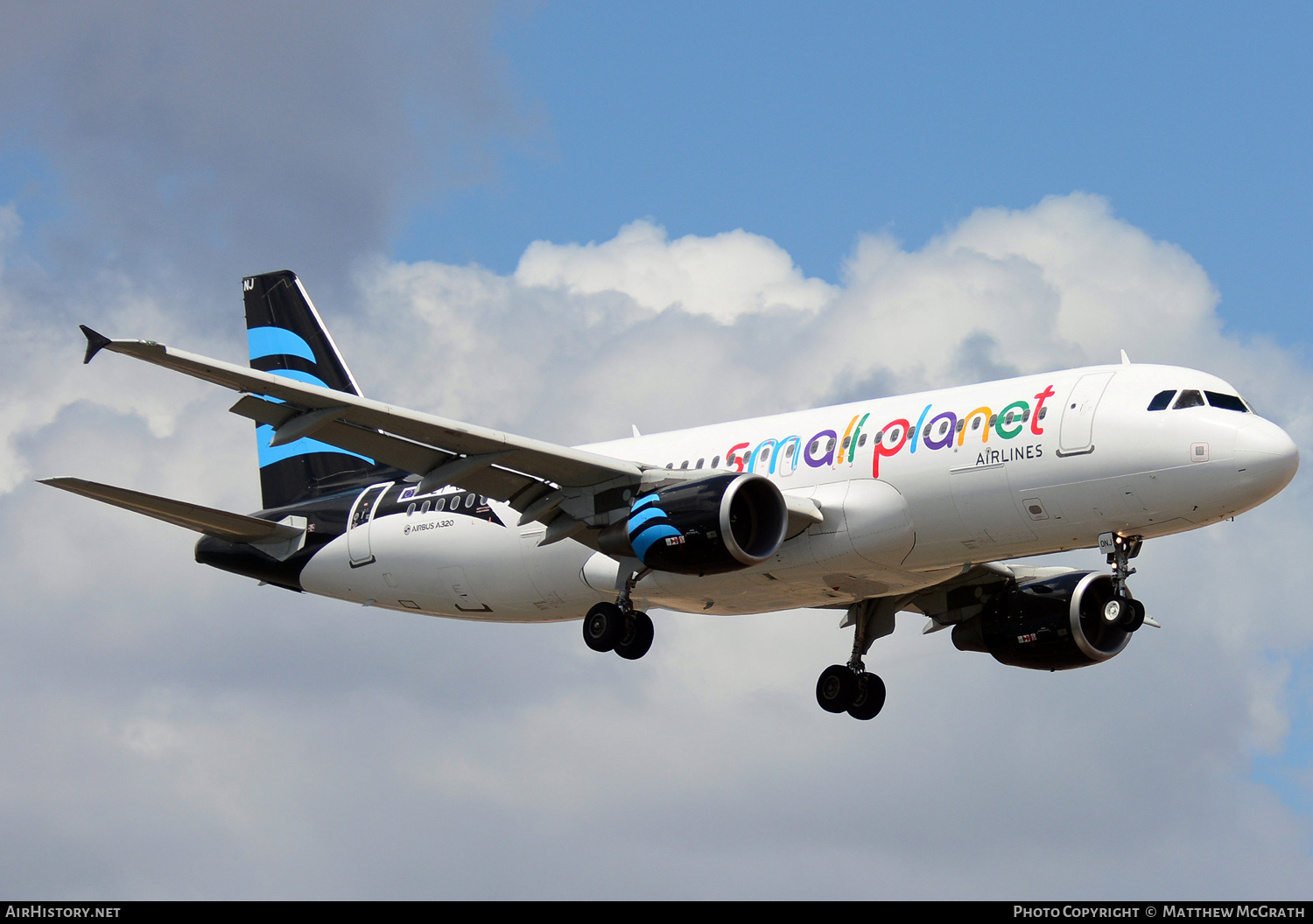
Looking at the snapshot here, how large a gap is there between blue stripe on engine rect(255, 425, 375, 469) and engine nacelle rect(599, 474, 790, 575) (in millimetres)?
11752

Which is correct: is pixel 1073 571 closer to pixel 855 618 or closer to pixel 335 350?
pixel 855 618

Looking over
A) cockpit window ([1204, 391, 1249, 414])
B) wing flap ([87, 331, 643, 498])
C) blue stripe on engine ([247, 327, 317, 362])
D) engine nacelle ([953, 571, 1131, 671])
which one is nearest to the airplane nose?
cockpit window ([1204, 391, 1249, 414])

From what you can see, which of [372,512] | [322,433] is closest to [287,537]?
[372,512]

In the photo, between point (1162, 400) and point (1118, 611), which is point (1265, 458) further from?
point (1118, 611)

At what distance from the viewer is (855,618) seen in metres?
40.8

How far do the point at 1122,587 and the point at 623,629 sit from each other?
978 centimetres

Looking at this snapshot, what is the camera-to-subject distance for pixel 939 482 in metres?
32.9

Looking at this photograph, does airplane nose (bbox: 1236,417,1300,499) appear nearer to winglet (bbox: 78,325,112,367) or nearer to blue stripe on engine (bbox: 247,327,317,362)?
winglet (bbox: 78,325,112,367)

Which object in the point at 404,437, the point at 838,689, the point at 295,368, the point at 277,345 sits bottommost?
the point at 838,689

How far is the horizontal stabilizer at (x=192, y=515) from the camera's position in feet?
115

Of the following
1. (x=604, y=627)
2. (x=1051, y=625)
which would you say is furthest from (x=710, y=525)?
(x=1051, y=625)

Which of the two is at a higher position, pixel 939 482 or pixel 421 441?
pixel 421 441

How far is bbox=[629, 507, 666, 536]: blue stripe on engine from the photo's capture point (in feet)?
111

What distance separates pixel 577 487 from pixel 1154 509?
37.1 ft
